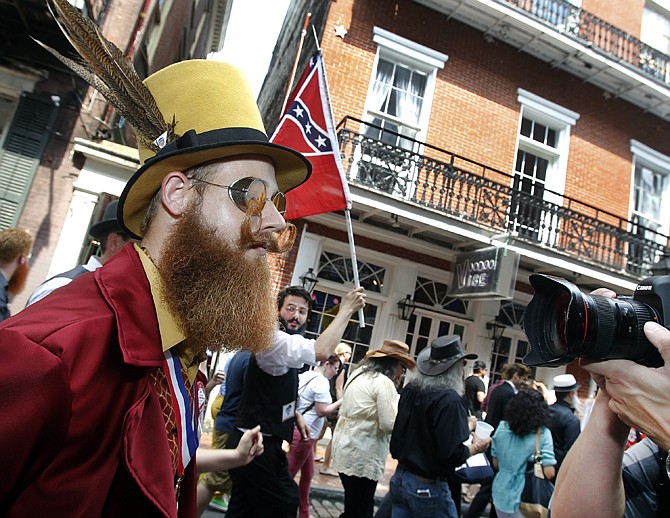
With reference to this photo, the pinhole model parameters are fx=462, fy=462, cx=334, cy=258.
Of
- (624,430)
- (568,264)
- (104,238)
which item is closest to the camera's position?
(624,430)

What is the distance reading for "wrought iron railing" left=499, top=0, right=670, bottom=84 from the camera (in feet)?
35.2

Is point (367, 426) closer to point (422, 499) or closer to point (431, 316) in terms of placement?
point (422, 499)

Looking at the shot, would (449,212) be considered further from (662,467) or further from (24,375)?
(24,375)

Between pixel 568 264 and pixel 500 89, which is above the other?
pixel 500 89

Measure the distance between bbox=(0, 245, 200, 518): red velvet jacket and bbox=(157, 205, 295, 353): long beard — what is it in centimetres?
15

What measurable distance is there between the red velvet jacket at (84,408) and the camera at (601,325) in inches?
43.9

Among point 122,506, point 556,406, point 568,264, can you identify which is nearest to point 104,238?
point 122,506

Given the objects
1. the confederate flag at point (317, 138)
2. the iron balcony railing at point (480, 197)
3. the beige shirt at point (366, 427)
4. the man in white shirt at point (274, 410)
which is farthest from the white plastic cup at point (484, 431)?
the iron balcony railing at point (480, 197)

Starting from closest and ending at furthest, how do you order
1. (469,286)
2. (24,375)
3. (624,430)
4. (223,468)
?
(24,375) → (624,430) → (223,468) → (469,286)

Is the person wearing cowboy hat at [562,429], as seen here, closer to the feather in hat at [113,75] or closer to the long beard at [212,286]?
the long beard at [212,286]

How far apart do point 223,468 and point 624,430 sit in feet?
5.15

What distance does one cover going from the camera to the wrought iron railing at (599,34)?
1073 cm

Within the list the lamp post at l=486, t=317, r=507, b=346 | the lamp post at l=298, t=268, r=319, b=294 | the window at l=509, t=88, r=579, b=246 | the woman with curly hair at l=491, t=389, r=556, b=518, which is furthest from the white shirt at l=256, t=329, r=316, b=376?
the window at l=509, t=88, r=579, b=246

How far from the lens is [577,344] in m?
1.33
